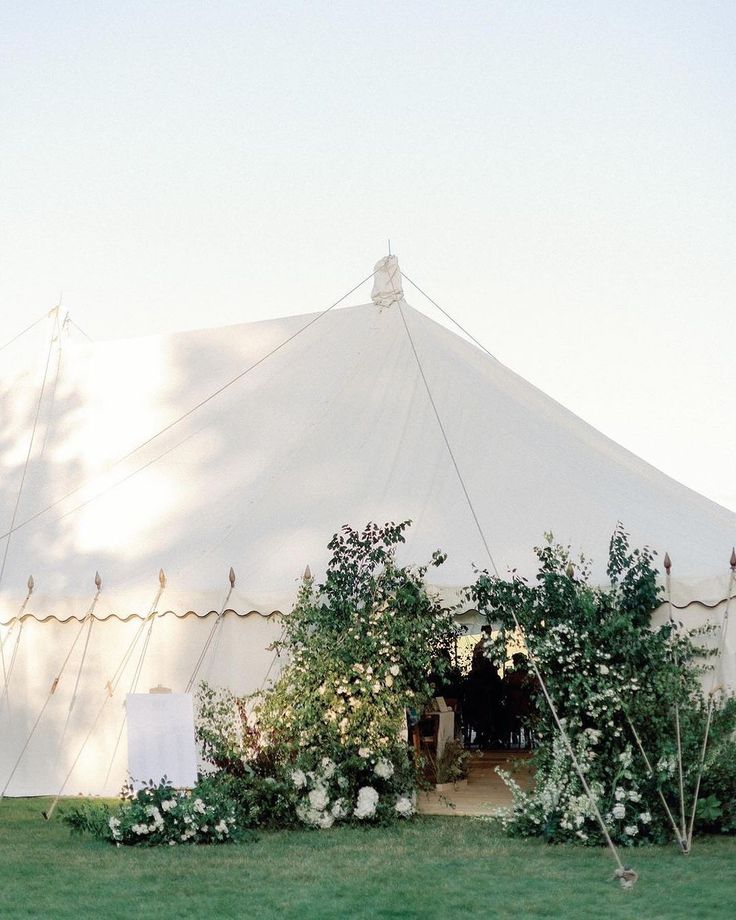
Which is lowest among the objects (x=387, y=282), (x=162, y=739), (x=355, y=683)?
(x=162, y=739)

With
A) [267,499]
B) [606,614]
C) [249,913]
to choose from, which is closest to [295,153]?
[267,499]

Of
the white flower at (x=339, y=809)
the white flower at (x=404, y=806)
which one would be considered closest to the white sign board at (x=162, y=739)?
the white flower at (x=339, y=809)

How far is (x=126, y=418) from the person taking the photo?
33.8ft

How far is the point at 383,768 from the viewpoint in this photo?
771 cm

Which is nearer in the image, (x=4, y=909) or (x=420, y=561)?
(x=4, y=909)

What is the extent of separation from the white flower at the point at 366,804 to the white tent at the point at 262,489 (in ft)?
3.99

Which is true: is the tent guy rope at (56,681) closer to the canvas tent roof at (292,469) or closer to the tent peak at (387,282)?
the canvas tent roof at (292,469)

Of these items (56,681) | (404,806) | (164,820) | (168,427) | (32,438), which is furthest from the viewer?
(32,438)

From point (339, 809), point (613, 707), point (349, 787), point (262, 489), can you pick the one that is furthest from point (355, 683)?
point (262, 489)

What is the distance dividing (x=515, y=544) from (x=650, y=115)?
407 cm

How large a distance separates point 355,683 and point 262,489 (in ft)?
6.71

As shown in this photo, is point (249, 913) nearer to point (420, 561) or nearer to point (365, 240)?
point (420, 561)

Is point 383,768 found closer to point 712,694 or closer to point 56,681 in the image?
point 712,694

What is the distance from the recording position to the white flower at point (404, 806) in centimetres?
785
